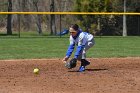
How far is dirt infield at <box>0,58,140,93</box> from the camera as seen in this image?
844cm

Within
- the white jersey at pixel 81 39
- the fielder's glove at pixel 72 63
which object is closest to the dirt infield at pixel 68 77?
the fielder's glove at pixel 72 63

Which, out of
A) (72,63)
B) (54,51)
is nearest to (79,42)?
(72,63)

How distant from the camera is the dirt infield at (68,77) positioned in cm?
844

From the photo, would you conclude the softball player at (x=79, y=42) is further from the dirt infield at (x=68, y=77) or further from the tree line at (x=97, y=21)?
the tree line at (x=97, y=21)

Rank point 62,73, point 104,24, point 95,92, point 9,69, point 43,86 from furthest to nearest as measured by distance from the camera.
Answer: point 104,24 < point 9,69 < point 62,73 < point 43,86 < point 95,92

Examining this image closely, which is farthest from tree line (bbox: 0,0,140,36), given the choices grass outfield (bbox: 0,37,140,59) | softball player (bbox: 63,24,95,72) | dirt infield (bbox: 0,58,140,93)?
softball player (bbox: 63,24,95,72)

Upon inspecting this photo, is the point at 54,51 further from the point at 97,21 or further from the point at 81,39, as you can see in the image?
the point at 97,21

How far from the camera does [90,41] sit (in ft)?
38.2

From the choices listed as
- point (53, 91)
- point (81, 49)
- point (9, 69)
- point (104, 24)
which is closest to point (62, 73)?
point (81, 49)

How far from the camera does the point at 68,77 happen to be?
10188mm

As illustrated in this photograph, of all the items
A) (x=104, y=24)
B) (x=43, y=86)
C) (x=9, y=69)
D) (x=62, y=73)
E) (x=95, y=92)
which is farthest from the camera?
(x=104, y=24)

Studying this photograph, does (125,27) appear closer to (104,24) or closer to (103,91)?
(104,24)

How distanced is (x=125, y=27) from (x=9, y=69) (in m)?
24.6

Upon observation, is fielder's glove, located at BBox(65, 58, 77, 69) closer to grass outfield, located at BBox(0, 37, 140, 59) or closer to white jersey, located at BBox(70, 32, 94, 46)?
white jersey, located at BBox(70, 32, 94, 46)
